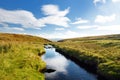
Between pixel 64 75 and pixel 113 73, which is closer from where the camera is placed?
pixel 113 73

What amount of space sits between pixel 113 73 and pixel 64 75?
10.0 meters

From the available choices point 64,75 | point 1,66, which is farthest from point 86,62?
point 1,66

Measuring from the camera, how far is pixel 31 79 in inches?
1093

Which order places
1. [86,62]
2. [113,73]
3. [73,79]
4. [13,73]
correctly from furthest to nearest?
1. [86,62]
2. [73,79]
3. [113,73]
4. [13,73]

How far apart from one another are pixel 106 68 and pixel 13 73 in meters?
17.6

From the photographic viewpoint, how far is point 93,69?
41.8 m

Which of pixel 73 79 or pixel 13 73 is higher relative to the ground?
pixel 13 73

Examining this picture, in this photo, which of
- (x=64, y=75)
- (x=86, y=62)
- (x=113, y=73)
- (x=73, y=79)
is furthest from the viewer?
(x=86, y=62)

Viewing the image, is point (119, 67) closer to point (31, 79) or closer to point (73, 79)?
point (73, 79)

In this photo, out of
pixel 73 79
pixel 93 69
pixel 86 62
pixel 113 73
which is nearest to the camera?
pixel 113 73

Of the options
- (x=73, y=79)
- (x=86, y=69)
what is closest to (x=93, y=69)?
(x=86, y=69)

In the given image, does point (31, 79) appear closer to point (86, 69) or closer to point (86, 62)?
point (86, 69)

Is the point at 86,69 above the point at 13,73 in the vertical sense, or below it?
below

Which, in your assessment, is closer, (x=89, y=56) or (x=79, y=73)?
(x=79, y=73)
